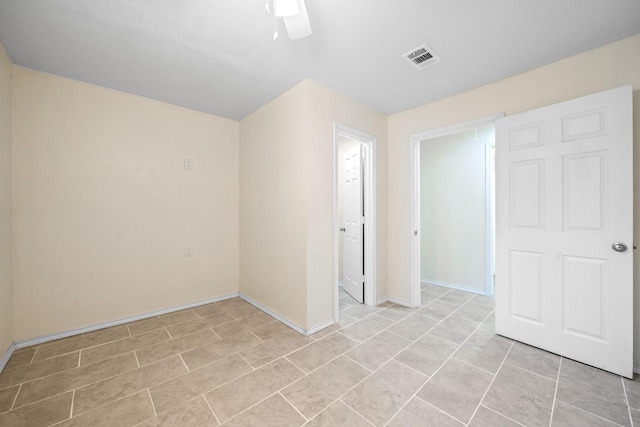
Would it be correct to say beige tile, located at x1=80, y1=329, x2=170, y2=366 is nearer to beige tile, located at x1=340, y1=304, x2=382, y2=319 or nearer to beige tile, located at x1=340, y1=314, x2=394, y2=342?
beige tile, located at x1=340, y1=314, x2=394, y2=342

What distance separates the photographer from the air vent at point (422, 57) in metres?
2.03

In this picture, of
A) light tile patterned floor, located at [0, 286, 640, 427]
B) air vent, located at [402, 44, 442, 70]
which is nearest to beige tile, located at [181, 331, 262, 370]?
light tile patterned floor, located at [0, 286, 640, 427]

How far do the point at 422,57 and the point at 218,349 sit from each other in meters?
3.06

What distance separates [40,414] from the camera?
1.50 metres

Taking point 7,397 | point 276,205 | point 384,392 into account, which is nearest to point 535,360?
point 384,392

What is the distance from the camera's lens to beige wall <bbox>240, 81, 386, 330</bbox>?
2521mm

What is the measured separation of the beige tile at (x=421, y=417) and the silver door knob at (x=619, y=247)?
5.60ft

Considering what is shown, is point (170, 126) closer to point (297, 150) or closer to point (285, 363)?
point (297, 150)

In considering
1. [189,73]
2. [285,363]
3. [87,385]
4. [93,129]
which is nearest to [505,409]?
[285,363]

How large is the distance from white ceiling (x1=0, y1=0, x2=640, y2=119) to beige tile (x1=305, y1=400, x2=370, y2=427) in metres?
2.49

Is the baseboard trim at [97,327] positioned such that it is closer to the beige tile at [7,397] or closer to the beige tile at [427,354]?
the beige tile at [7,397]

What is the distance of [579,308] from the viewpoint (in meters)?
2.01

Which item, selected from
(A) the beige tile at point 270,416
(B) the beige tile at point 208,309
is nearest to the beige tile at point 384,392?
(A) the beige tile at point 270,416

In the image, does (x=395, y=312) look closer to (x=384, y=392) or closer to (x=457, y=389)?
(x=457, y=389)
